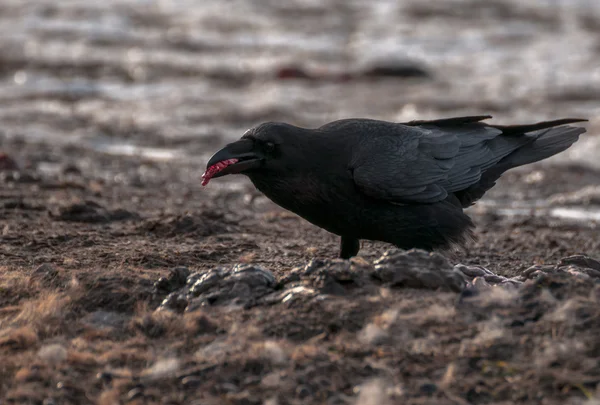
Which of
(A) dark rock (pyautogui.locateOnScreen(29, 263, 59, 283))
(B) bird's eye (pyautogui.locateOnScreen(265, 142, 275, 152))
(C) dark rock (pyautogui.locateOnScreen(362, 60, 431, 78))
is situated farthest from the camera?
(C) dark rock (pyautogui.locateOnScreen(362, 60, 431, 78))

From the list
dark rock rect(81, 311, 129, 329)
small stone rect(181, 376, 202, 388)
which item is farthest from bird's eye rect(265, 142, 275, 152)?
small stone rect(181, 376, 202, 388)

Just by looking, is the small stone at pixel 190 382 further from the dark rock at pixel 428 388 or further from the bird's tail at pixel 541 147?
the bird's tail at pixel 541 147

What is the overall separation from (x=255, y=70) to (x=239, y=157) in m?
15.9

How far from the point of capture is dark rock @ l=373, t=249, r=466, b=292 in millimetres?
4336

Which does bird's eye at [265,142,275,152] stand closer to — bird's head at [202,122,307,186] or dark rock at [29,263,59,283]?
bird's head at [202,122,307,186]

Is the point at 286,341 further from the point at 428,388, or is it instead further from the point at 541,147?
the point at 541,147

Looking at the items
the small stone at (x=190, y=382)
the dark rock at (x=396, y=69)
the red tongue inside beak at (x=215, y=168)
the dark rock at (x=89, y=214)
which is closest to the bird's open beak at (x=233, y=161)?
the red tongue inside beak at (x=215, y=168)

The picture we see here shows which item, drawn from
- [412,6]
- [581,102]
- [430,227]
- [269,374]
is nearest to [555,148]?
[430,227]

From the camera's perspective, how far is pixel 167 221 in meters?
6.77

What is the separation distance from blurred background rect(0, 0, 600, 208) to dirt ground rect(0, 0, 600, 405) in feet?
0.35

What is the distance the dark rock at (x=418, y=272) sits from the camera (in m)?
4.34

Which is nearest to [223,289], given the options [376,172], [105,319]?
[105,319]

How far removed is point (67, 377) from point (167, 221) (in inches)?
126

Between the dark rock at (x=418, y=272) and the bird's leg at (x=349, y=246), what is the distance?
1039 millimetres
